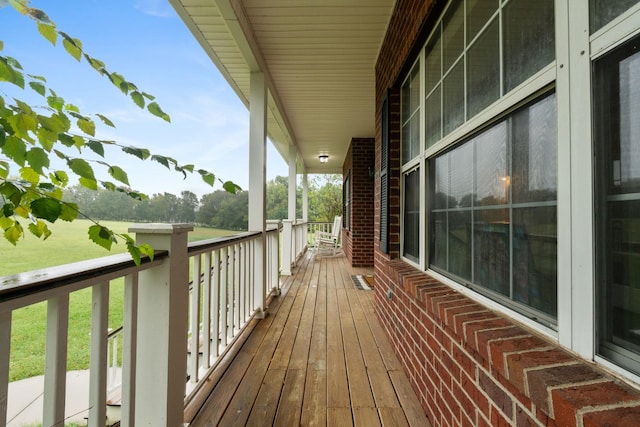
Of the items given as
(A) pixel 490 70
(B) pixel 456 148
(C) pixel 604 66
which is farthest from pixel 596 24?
(B) pixel 456 148

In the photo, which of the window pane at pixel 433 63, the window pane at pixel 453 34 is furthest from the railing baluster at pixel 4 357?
the window pane at pixel 433 63

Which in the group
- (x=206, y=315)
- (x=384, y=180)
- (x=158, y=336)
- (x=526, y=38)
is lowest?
A: (x=206, y=315)

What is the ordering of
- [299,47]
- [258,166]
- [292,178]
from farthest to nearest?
[292,178]
[258,166]
[299,47]

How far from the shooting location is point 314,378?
68.6 inches

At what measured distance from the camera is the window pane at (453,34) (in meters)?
1.40

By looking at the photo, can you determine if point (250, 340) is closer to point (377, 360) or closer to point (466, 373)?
point (377, 360)

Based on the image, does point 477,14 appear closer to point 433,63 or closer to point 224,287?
point 433,63

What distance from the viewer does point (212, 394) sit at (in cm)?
160

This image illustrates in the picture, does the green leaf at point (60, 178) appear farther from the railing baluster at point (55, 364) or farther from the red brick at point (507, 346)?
the red brick at point (507, 346)

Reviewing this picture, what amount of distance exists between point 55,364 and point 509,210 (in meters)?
1.43

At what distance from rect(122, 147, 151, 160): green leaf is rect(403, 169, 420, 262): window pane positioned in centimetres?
166

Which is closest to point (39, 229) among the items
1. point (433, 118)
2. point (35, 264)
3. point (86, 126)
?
point (86, 126)

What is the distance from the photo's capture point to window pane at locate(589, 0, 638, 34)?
0.64 meters

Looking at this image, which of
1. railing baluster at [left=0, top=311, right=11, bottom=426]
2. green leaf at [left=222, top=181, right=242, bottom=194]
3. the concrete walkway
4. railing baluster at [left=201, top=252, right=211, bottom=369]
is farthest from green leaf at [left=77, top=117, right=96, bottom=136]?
the concrete walkway
